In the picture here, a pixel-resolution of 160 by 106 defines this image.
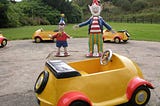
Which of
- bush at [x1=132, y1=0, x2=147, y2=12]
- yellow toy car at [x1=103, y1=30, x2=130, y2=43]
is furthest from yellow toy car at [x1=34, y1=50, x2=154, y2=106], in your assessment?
bush at [x1=132, y1=0, x2=147, y2=12]

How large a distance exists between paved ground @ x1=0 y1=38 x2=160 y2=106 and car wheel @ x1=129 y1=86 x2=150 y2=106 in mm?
211

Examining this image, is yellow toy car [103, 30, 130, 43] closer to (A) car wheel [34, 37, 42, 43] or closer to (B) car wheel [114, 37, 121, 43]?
(B) car wheel [114, 37, 121, 43]

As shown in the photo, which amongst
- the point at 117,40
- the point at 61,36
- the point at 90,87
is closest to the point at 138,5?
the point at 117,40

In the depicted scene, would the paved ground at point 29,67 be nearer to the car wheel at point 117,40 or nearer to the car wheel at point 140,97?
the car wheel at point 140,97

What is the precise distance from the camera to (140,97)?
480cm

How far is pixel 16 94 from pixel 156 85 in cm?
265

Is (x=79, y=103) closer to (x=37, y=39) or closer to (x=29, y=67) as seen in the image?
(x=29, y=67)

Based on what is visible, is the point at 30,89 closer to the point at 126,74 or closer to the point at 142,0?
the point at 126,74

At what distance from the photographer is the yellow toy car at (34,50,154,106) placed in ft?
14.1

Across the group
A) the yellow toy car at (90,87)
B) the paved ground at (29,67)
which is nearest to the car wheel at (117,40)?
the paved ground at (29,67)

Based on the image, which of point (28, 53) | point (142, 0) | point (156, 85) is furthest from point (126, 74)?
point (142, 0)

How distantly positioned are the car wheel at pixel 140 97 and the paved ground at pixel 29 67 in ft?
0.69

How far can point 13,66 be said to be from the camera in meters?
8.10

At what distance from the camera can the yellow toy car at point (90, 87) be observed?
430cm
